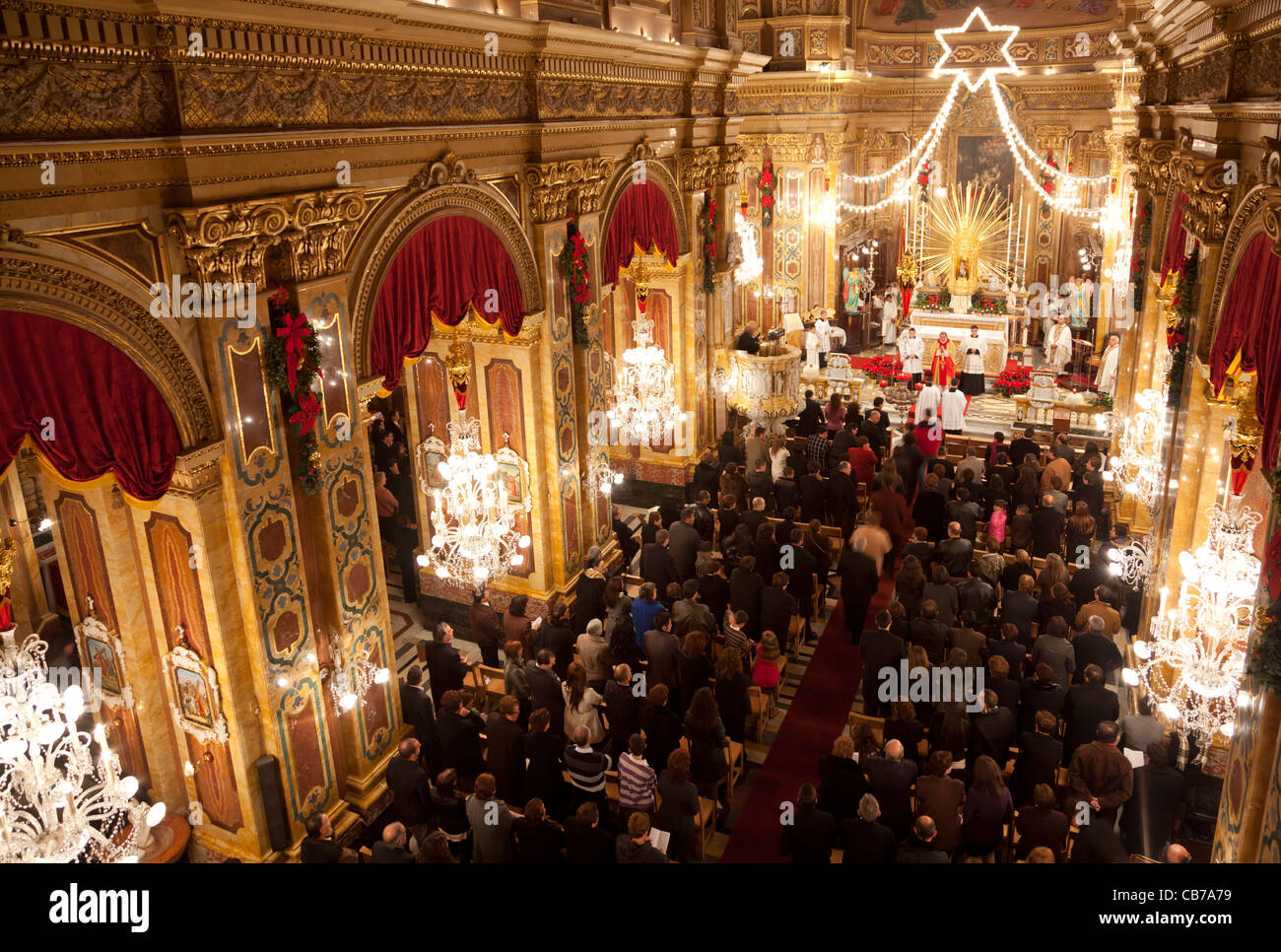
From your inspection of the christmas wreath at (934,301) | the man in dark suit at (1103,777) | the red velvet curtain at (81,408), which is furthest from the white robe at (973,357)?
the red velvet curtain at (81,408)

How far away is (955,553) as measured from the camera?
31.6 ft

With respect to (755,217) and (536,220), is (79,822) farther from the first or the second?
(755,217)

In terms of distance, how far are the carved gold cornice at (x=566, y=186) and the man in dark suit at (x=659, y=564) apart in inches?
142

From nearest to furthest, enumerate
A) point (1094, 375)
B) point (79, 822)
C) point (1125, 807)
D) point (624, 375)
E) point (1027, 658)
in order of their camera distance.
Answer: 1. point (79, 822)
2. point (1125, 807)
3. point (1027, 658)
4. point (624, 375)
5. point (1094, 375)

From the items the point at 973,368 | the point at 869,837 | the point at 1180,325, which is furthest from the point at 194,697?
the point at 973,368

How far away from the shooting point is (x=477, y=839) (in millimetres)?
6207

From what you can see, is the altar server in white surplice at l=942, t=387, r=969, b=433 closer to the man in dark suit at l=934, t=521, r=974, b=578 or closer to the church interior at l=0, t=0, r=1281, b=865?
the church interior at l=0, t=0, r=1281, b=865

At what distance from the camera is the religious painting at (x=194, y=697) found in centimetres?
646

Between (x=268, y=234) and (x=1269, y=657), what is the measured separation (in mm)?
6400

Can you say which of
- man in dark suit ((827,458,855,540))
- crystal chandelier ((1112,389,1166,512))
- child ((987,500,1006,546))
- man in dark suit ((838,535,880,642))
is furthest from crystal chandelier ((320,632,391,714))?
crystal chandelier ((1112,389,1166,512))

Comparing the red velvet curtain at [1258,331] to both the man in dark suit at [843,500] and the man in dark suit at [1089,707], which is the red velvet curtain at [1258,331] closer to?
the man in dark suit at [1089,707]

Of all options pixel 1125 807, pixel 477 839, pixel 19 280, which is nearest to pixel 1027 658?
pixel 1125 807

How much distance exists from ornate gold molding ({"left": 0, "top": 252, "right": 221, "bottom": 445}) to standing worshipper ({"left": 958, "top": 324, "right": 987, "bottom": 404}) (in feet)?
49.8

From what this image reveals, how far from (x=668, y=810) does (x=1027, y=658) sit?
3.70 metres
